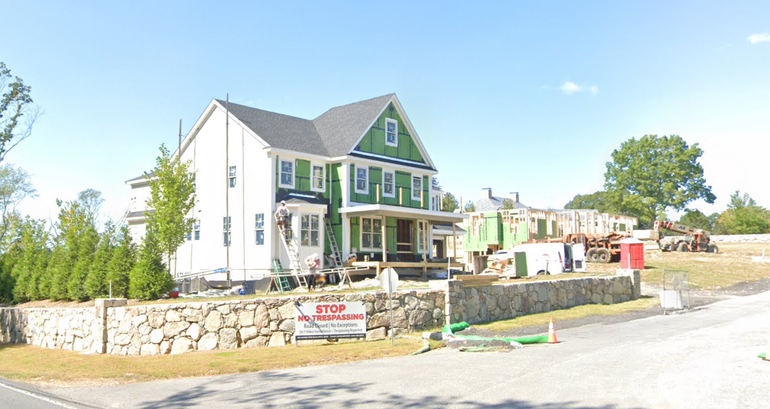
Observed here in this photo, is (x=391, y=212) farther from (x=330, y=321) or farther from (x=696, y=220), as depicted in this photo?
(x=696, y=220)

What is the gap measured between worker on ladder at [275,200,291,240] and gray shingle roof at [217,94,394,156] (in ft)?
10.8

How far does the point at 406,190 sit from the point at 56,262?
56.5ft

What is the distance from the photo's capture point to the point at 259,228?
93.8ft

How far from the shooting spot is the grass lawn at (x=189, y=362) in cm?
1317

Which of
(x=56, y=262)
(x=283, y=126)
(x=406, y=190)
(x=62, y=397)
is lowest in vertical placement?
(x=62, y=397)

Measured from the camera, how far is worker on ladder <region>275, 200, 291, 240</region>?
88.7ft

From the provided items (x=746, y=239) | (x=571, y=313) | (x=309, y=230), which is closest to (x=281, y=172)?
(x=309, y=230)

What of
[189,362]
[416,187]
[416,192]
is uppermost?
[416,187]

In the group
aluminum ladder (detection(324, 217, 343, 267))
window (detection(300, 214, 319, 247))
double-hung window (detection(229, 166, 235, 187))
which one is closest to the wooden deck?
aluminum ladder (detection(324, 217, 343, 267))

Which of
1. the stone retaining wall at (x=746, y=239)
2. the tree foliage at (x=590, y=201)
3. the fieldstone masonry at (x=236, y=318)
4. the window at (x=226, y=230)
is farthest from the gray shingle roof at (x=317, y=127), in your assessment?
the tree foliage at (x=590, y=201)

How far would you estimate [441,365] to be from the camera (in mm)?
12047

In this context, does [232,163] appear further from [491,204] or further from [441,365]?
[491,204]

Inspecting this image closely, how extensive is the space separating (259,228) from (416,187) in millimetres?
10024

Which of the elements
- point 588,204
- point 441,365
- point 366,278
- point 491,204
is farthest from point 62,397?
point 588,204
